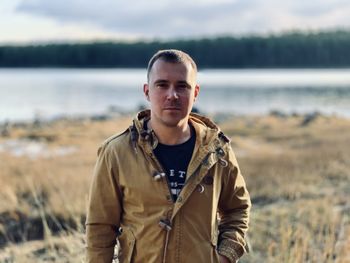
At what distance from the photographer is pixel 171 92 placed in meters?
2.33

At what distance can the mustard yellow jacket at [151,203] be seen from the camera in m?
2.32

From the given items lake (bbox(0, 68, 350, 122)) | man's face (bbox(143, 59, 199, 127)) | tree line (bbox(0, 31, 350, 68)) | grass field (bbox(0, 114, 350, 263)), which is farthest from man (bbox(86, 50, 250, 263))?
tree line (bbox(0, 31, 350, 68))

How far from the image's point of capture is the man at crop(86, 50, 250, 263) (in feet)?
7.61

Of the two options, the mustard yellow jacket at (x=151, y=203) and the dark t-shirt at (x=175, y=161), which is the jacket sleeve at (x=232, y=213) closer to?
the mustard yellow jacket at (x=151, y=203)

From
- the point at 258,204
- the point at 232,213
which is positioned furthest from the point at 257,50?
the point at 232,213

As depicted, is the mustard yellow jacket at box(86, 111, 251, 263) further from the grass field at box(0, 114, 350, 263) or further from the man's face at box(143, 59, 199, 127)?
the grass field at box(0, 114, 350, 263)

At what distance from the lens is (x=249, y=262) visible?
460cm

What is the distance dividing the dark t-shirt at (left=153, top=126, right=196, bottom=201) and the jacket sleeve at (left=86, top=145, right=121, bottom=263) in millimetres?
198

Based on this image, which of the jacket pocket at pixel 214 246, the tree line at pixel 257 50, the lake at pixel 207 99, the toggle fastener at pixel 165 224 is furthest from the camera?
the tree line at pixel 257 50

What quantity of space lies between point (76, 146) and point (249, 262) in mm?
12439

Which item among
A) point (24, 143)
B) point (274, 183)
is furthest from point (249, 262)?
point (24, 143)

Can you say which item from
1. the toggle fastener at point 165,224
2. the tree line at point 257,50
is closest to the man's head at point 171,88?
the toggle fastener at point 165,224

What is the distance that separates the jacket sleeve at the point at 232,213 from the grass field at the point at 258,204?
1.18 meters

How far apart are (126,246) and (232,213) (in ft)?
1.63
